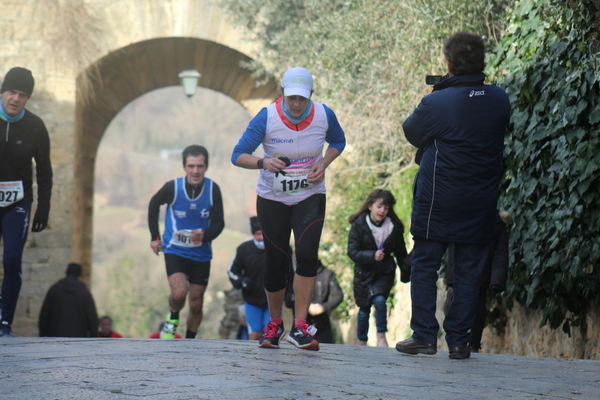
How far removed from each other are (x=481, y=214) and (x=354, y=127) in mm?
6442

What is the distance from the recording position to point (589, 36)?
761 centimetres

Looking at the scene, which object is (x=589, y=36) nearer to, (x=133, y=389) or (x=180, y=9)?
(x=133, y=389)

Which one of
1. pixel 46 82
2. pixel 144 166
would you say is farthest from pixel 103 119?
pixel 144 166

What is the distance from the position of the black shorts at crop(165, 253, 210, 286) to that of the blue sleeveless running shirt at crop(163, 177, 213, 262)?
0.05 metres

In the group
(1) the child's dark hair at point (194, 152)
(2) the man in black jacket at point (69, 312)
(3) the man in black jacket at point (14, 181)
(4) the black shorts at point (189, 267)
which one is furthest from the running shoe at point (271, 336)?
(2) the man in black jacket at point (69, 312)

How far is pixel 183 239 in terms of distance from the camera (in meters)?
8.91

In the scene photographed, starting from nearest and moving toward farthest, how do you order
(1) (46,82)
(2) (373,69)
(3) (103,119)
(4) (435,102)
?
(4) (435,102), (2) (373,69), (1) (46,82), (3) (103,119)

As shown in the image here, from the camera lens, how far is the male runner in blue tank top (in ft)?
29.1

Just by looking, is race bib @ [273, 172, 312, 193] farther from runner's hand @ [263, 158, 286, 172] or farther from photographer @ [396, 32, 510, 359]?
photographer @ [396, 32, 510, 359]

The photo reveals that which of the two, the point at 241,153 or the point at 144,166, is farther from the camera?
the point at 144,166

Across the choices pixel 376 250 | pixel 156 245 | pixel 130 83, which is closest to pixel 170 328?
pixel 156 245

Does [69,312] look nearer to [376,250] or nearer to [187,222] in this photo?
[187,222]

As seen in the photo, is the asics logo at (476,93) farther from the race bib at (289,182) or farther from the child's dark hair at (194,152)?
the child's dark hair at (194,152)

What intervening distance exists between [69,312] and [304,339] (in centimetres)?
680
